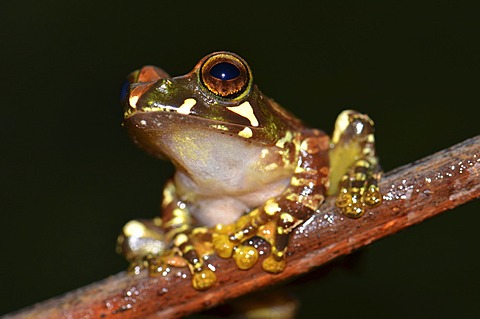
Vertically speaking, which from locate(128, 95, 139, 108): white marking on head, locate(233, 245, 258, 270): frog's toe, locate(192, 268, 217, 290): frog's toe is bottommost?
locate(192, 268, 217, 290): frog's toe

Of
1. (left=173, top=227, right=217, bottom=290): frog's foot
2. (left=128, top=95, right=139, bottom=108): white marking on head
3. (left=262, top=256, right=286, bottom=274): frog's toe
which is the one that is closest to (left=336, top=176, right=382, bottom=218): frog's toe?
(left=262, top=256, right=286, bottom=274): frog's toe

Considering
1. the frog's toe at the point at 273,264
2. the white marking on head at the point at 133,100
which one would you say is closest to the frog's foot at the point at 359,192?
the frog's toe at the point at 273,264

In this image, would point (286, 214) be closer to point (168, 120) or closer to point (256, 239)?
point (256, 239)

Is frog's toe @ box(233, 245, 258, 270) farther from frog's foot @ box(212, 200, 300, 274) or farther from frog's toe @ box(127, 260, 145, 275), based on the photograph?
frog's toe @ box(127, 260, 145, 275)

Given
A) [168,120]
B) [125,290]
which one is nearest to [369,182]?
[168,120]

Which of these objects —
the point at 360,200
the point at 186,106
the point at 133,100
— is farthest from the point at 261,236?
the point at 133,100

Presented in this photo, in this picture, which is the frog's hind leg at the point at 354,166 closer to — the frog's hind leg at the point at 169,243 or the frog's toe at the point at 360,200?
the frog's toe at the point at 360,200

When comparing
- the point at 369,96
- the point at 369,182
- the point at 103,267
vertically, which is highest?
the point at 369,96
